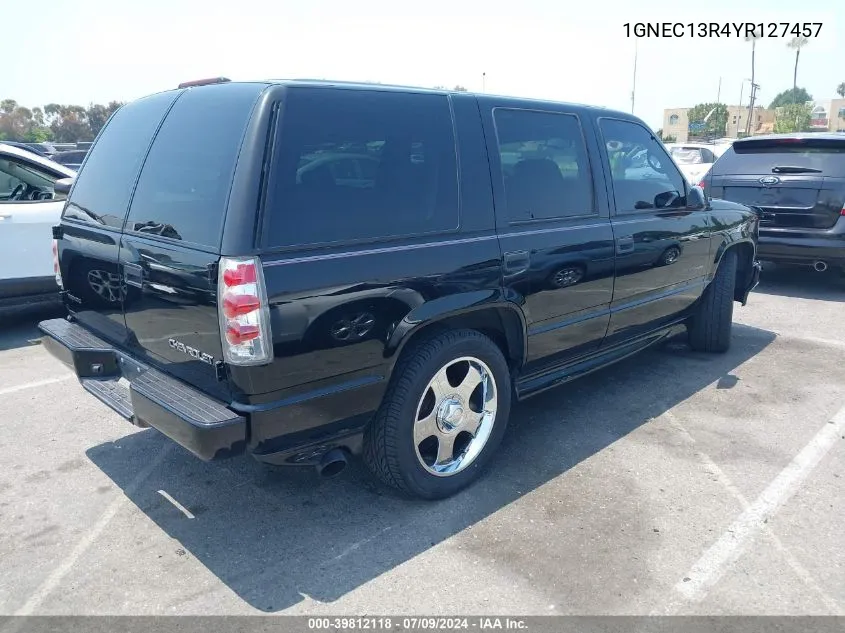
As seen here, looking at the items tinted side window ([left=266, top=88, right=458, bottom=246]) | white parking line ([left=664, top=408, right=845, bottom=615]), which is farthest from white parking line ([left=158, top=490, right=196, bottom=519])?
white parking line ([left=664, top=408, right=845, bottom=615])

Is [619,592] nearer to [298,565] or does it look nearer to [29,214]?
[298,565]

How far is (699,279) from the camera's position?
516 cm

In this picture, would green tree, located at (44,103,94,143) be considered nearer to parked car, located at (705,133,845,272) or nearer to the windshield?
the windshield

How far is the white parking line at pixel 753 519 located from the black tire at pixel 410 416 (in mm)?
1179

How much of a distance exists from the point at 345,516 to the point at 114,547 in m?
1.03

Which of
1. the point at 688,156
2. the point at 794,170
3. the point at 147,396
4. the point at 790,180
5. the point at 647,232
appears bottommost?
the point at 147,396

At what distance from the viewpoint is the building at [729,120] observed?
3322 inches

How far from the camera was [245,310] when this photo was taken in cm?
→ 254

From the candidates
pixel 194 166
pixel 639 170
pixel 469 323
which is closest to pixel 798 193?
pixel 639 170

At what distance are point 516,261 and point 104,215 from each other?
208cm

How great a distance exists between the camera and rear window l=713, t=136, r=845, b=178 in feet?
24.3

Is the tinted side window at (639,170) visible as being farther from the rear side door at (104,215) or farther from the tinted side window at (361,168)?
the rear side door at (104,215)

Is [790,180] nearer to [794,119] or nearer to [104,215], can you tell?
[104,215]

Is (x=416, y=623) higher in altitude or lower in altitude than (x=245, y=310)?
lower
